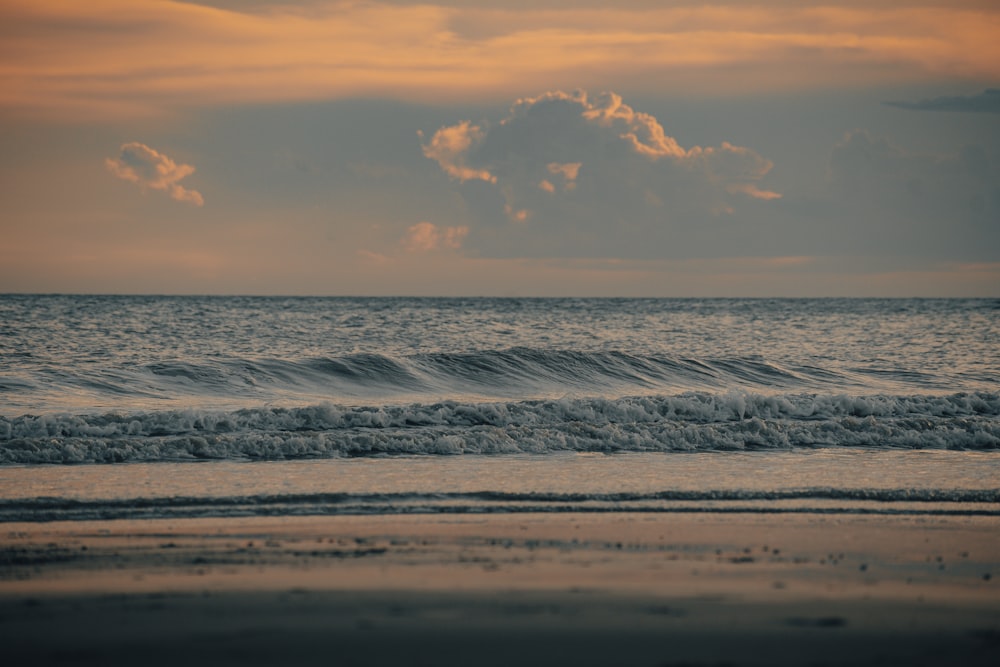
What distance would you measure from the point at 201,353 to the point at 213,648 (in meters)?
29.7

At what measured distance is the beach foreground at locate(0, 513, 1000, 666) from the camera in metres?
6.00

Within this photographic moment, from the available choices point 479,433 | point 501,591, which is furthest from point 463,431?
point 501,591

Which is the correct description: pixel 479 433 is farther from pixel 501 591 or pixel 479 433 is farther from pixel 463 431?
pixel 501 591

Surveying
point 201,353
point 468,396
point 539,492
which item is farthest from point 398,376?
point 539,492

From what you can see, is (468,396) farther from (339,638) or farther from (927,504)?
(339,638)

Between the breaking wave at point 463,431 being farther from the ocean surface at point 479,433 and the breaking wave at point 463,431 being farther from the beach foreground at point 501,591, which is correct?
the beach foreground at point 501,591

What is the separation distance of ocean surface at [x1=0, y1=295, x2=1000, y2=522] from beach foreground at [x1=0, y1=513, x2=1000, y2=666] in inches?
46.2

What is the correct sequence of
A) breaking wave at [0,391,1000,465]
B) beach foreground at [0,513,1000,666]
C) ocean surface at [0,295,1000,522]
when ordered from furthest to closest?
breaking wave at [0,391,1000,465]
ocean surface at [0,295,1000,522]
beach foreground at [0,513,1000,666]

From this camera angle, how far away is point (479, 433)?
16047mm

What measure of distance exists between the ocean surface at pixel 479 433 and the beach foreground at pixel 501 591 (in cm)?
117

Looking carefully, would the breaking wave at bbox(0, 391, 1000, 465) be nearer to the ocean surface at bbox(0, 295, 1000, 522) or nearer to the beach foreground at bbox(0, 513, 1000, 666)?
the ocean surface at bbox(0, 295, 1000, 522)

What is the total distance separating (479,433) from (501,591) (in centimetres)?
881

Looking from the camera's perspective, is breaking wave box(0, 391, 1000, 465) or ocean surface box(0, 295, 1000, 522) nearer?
ocean surface box(0, 295, 1000, 522)

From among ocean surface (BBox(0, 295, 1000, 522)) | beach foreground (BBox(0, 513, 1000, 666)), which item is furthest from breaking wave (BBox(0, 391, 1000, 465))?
beach foreground (BBox(0, 513, 1000, 666))
